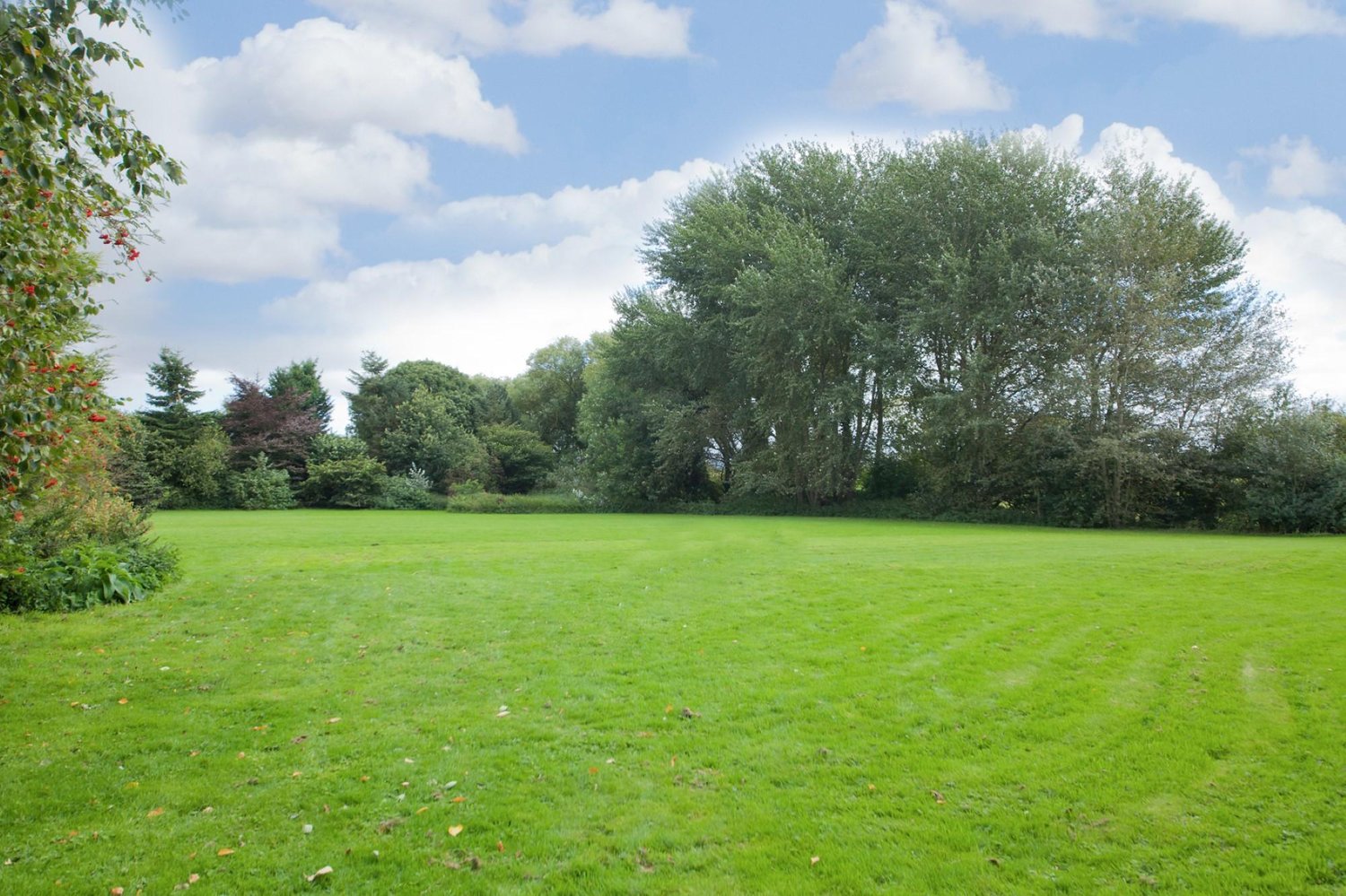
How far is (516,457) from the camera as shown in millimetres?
45219

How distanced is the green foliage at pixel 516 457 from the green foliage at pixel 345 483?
279 inches

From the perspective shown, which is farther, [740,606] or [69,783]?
[740,606]

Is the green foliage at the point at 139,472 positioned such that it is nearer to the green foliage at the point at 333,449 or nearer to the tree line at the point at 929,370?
the tree line at the point at 929,370

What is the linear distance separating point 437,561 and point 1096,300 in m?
22.9

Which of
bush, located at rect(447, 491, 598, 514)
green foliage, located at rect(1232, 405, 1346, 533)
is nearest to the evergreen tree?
bush, located at rect(447, 491, 598, 514)

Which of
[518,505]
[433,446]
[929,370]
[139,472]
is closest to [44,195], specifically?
[929,370]

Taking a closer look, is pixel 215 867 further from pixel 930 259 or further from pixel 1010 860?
pixel 930 259

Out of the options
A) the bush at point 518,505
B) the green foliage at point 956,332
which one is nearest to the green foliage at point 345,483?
the bush at point 518,505

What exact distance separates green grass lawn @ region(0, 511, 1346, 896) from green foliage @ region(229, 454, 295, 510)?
95.8ft

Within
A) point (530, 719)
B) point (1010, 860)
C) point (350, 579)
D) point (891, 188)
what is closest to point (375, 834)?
point (530, 719)

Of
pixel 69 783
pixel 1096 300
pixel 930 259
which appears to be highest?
pixel 930 259

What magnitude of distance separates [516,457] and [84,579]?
35564mm

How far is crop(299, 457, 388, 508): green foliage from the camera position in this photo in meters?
39.1

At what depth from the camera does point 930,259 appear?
26.9m
